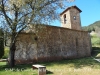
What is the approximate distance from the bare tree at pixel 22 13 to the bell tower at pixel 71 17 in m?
13.4

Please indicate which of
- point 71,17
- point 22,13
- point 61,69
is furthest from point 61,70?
point 71,17

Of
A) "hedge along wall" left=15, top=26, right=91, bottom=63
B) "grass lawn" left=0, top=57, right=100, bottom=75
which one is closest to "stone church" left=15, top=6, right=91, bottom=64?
"hedge along wall" left=15, top=26, right=91, bottom=63

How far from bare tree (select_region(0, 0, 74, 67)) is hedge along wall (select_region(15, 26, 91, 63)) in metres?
2.53

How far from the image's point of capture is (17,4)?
1498 centimetres

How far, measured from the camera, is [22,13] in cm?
1609

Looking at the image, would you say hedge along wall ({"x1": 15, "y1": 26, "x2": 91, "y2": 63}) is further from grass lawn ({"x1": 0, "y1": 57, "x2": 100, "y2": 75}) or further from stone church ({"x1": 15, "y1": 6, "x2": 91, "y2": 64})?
grass lawn ({"x1": 0, "y1": 57, "x2": 100, "y2": 75})

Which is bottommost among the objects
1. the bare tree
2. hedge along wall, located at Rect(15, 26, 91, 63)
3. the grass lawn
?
the grass lawn

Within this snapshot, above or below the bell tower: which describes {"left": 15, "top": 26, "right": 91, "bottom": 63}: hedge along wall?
below

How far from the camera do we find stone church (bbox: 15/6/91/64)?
61.1 feet

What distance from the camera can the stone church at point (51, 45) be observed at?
18.6 metres

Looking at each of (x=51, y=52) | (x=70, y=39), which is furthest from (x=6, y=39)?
(x=70, y=39)

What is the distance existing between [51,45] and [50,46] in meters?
0.21

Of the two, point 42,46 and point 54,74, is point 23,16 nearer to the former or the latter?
point 42,46

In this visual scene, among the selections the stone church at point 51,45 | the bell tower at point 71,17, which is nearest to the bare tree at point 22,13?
the stone church at point 51,45
